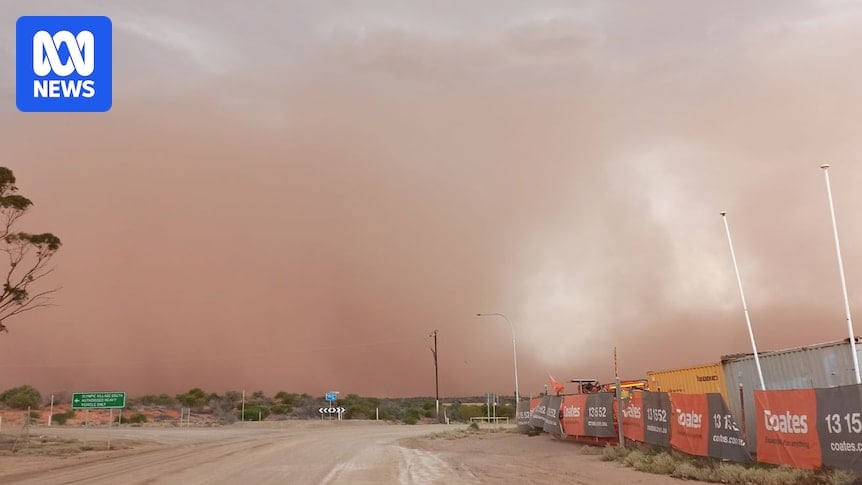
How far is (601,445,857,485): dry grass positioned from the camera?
41.5 feet

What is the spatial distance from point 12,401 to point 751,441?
346 feet

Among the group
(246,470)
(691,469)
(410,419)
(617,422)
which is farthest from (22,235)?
(410,419)

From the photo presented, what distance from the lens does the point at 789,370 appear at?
23.8 metres

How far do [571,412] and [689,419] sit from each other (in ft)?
40.5

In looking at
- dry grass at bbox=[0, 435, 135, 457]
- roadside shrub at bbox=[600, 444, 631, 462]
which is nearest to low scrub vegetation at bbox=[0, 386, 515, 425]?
dry grass at bbox=[0, 435, 135, 457]

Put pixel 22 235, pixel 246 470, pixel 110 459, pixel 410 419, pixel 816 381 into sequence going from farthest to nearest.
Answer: pixel 410 419 → pixel 22 235 → pixel 110 459 → pixel 816 381 → pixel 246 470

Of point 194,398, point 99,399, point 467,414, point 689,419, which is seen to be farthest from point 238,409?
point 689,419

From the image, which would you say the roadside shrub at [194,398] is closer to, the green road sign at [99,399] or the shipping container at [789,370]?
the green road sign at [99,399]

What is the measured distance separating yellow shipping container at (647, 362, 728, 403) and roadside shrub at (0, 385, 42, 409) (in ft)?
295

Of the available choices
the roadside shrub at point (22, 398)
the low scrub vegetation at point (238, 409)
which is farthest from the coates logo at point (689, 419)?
the roadside shrub at point (22, 398)

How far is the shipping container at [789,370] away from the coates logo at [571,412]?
6230 mm

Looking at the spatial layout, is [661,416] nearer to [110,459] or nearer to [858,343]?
[858,343]

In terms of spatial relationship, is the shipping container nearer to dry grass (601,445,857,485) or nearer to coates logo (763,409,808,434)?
dry grass (601,445,857,485)

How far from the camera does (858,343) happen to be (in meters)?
20.6
